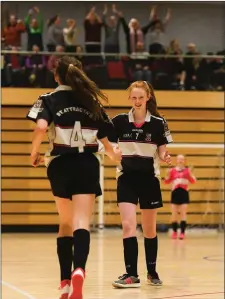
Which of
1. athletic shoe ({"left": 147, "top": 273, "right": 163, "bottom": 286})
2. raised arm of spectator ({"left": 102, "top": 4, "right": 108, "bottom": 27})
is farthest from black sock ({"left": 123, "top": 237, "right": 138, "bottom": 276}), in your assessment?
raised arm of spectator ({"left": 102, "top": 4, "right": 108, "bottom": 27})

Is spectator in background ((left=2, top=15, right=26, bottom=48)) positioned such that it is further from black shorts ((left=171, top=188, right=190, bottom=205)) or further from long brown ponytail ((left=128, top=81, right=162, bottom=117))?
long brown ponytail ((left=128, top=81, right=162, bottom=117))

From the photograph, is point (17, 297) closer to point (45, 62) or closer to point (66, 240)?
point (66, 240)

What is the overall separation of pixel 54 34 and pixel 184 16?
393 cm

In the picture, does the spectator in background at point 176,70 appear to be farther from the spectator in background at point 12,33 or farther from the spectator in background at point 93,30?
the spectator in background at point 12,33

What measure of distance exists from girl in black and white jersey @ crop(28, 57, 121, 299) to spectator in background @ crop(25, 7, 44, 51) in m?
11.7

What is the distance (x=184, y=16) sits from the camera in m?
19.3

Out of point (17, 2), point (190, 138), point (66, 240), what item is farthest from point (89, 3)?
point (66, 240)

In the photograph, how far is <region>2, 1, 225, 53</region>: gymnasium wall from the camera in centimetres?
1881

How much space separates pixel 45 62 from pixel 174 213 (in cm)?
446

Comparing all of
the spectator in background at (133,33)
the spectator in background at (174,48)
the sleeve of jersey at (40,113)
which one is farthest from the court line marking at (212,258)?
the spectator in background at (133,33)

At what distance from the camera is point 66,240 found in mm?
5562

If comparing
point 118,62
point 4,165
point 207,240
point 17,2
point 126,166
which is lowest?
point 207,240

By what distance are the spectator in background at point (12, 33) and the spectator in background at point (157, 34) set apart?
3.11 meters

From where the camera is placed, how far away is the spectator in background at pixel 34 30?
1691cm
